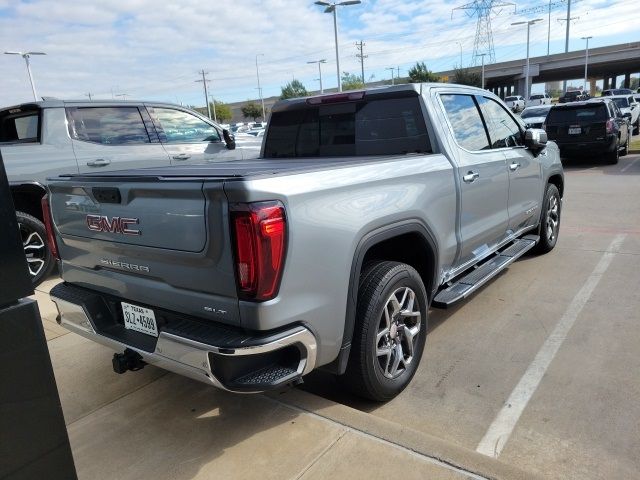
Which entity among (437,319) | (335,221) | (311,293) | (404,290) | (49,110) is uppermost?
(49,110)

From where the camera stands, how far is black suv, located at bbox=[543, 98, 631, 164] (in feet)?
43.1

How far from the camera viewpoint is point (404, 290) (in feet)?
10.3

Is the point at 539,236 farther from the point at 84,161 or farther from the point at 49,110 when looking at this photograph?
the point at 49,110

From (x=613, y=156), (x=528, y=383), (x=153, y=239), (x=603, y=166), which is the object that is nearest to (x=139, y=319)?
(x=153, y=239)

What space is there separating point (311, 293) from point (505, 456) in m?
1.32

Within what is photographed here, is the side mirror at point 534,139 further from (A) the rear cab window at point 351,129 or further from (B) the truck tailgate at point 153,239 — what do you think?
(B) the truck tailgate at point 153,239

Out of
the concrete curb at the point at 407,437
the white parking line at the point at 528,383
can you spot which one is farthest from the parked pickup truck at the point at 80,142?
the white parking line at the point at 528,383

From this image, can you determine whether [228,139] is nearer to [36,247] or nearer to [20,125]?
[20,125]

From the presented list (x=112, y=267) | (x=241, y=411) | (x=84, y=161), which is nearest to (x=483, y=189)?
(x=241, y=411)

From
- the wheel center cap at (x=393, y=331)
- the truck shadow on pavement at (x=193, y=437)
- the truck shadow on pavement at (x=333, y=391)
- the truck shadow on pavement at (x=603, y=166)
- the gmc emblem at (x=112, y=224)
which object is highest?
the gmc emblem at (x=112, y=224)

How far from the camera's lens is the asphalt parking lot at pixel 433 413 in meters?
2.52

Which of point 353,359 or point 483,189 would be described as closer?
point 353,359

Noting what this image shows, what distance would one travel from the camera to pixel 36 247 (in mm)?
5594

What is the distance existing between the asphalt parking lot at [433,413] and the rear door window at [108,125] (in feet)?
8.33
